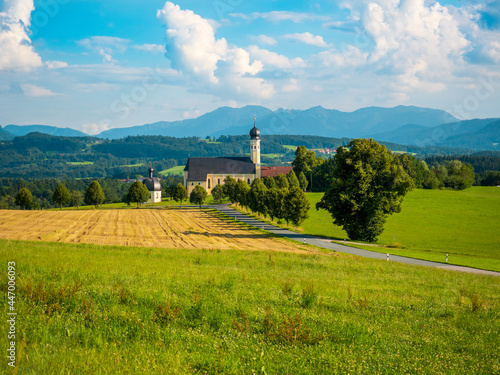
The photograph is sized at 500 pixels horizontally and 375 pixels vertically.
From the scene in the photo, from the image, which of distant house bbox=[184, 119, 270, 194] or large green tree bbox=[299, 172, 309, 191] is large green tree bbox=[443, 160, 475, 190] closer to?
large green tree bbox=[299, 172, 309, 191]

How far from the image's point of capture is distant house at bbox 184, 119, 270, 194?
137625 millimetres

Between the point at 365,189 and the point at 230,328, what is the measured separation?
40.3 meters

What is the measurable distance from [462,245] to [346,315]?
4189 centimetres

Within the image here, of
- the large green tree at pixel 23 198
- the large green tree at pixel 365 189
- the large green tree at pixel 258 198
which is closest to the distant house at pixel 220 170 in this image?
the large green tree at pixel 23 198

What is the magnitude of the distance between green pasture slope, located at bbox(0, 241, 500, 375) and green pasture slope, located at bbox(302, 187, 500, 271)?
973 inches

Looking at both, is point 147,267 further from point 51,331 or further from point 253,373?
point 253,373

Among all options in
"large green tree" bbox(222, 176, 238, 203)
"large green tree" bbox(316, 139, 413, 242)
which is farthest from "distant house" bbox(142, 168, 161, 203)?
A: "large green tree" bbox(316, 139, 413, 242)

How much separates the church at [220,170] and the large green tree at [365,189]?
90185 millimetres

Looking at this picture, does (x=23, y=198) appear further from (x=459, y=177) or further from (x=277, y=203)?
(x=459, y=177)

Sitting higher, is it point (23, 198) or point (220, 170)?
point (220, 170)

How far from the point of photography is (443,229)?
2247 inches

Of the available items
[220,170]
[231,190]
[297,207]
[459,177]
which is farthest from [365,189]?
[459,177]

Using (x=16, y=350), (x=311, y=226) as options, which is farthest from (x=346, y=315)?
(x=311, y=226)

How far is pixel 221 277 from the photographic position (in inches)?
543
